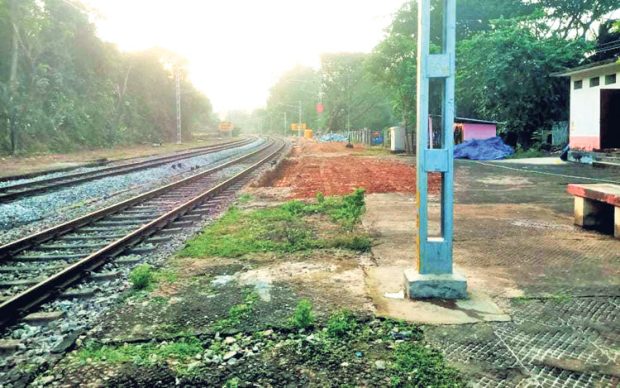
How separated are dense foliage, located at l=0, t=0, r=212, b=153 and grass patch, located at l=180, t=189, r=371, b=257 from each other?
20985 mm

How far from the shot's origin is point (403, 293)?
4262 millimetres

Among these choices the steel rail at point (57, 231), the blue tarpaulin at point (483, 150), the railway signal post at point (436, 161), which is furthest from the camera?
the blue tarpaulin at point (483, 150)

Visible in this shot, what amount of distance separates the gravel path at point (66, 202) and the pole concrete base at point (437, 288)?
6213 mm

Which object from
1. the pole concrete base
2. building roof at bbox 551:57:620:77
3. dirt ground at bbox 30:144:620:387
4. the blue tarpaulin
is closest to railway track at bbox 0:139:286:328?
dirt ground at bbox 30:144:620:387

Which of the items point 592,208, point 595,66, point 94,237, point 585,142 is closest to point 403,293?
point 592,208

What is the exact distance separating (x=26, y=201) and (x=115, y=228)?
4.46 metres

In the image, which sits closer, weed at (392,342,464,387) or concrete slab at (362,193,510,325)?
weed at (392,342,464,387)

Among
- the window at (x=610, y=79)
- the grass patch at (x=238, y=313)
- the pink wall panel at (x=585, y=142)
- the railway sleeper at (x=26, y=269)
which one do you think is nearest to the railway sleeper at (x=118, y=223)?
the railway sleeper at (x=26, y=269)

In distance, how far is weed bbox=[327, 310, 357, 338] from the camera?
3477 mm

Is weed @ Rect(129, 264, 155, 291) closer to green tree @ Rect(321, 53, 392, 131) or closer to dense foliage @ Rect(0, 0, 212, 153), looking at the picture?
dense foliage @ Rect(0, 0, 212, 153)

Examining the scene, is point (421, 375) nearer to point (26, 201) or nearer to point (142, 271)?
point (142, 271)

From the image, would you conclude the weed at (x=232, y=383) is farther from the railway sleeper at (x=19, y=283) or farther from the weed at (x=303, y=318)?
the railway sleeper at (x=19, y=283)

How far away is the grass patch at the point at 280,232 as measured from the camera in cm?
609

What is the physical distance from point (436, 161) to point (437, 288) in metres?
1.07
